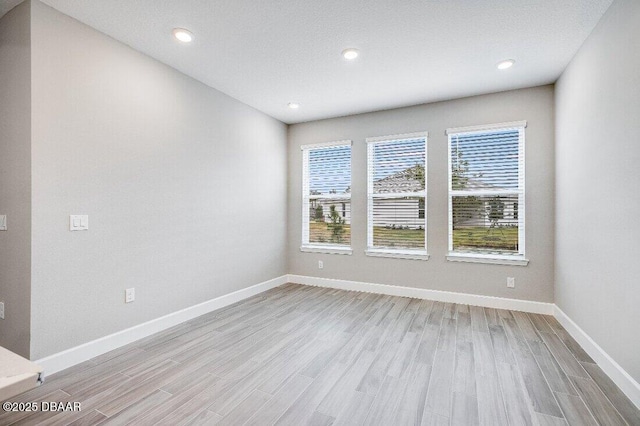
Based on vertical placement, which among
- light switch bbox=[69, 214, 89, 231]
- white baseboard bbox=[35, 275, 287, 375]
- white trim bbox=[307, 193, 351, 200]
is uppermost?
white trim bbox=[307, 193, 351, 200]

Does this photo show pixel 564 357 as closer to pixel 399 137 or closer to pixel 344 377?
pixel 344 377

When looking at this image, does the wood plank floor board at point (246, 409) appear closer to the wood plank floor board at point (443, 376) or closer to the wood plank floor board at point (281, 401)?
the wood plank floor board at point (281, 401)

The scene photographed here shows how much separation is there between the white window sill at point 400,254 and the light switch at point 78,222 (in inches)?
136

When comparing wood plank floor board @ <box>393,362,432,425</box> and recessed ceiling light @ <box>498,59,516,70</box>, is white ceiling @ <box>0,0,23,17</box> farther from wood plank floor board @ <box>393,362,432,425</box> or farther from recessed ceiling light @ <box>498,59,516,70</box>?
recessed ceiling light @ <box>498,59,516,70</box>

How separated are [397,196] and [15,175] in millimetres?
4117

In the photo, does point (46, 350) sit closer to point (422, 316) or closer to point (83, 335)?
point (83, 335)

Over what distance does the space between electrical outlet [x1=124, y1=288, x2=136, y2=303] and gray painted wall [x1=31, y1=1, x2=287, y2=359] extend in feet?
0.15

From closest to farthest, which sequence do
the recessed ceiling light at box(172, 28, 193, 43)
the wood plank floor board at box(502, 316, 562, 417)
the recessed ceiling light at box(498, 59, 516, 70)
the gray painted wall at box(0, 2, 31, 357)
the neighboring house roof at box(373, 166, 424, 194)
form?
the wood plank floor board at box(502, 316, 562, 417), the gray painted wall at box(0, 2, 31, 357), the recessed ceiling light at box(172, 28, 193, 43), the recessed ceiling light at box(498, 59, 516, 70), the neighboring house roof at box(373, 166, 424, 194)

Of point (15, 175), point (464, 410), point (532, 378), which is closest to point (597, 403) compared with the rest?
point (532, 378)

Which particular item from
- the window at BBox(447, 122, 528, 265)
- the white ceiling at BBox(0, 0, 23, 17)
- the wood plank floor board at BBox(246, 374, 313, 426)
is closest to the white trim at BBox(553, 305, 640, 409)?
the window at BBox(447, 122, 528, 265)

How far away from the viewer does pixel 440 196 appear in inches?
166

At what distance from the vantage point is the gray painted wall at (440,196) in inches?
145

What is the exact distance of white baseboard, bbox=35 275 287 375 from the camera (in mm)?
2358

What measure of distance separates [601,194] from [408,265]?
237cm
